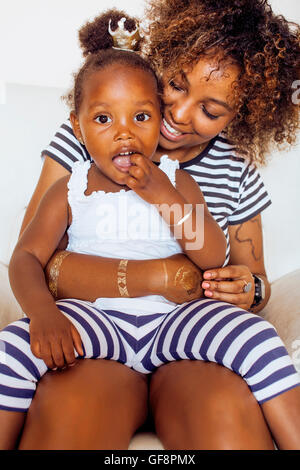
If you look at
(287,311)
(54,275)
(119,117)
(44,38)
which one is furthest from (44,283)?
(44,38)

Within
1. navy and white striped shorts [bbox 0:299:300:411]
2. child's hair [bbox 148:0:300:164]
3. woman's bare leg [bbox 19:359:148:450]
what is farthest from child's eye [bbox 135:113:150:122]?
woman's bare leg [bbox 19:359:148:450]

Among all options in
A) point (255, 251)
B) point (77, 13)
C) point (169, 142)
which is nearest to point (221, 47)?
point (169, 142)

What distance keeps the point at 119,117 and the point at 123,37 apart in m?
0.23

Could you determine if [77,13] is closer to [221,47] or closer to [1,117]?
[1,117]

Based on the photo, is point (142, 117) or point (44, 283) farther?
point (142, 117)

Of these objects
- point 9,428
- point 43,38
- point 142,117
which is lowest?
point 9,428

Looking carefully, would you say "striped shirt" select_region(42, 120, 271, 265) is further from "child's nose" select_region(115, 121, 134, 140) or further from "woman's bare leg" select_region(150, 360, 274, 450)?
"woman's bare leg" select_region(150, 360, 274, 450)

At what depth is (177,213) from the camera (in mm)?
1010

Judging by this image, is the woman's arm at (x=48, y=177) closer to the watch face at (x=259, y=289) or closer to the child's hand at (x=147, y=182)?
the child's hand at (x=147, y=182)

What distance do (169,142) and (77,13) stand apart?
794 millimetres

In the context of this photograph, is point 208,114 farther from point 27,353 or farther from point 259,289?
point 27,353

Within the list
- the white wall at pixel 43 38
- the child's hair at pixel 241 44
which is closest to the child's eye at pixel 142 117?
the child's hair at pixel 241 44

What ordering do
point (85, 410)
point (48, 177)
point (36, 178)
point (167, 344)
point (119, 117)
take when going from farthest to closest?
point (36, 178)
point (48, 177)
point (119, 117)
point (167, 344)
point (85, 410)
